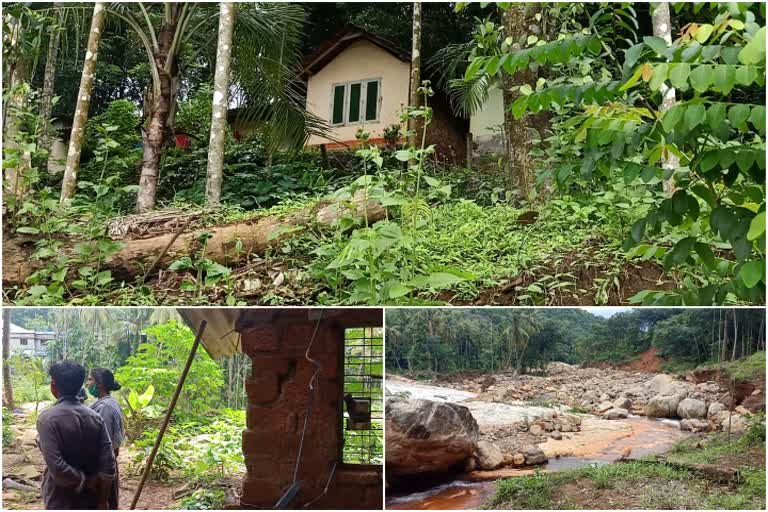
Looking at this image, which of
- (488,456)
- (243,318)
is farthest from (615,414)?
(243,318)

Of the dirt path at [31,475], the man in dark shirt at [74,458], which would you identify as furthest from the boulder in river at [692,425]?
the man in dark shirt at [74,458]

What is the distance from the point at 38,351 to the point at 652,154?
2541 millimetres

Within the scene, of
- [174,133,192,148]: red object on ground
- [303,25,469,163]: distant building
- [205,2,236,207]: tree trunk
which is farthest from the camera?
[303,25,469,163]: distant building

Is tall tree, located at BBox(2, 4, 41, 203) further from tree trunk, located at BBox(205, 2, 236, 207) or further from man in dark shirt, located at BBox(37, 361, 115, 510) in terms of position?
man in dark shirt, located at BBox(37, 361, 115, 510)

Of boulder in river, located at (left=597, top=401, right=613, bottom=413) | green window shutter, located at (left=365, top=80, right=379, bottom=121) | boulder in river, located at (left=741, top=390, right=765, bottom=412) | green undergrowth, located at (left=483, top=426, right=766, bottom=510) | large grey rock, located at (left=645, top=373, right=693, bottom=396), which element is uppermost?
green window shutter, located at (left=365, top=80, right=379, bottom=121)

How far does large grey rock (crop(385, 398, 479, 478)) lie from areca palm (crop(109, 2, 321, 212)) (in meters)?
4.64

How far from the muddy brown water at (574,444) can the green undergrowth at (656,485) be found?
3 centimetres

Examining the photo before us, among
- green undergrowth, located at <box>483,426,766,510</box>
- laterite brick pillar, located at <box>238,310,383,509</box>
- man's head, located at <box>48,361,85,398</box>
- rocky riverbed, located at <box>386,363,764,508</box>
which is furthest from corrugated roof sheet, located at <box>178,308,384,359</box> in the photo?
green undergrowth, located at <box>483,426,766,510</box>

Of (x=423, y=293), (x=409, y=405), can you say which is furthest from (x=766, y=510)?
(x=423, y=293)

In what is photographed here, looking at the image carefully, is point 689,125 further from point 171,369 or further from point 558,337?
point 171,369

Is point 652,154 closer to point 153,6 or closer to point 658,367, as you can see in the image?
point 658,367

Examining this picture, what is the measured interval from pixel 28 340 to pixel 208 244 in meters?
2.22

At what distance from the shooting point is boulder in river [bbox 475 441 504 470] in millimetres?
2969

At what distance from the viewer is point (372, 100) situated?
11.1 metres
